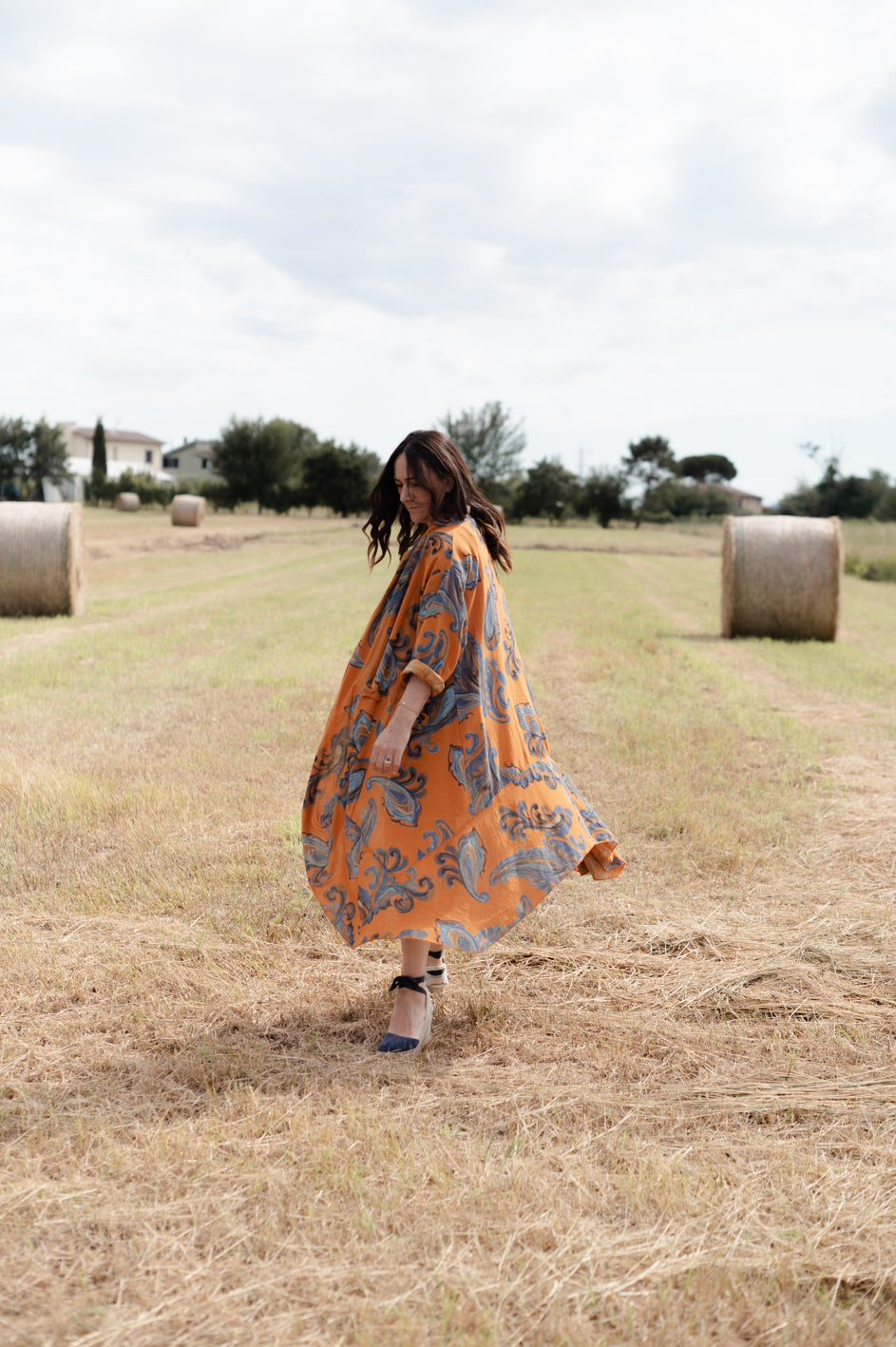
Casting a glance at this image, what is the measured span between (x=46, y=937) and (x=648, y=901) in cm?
251

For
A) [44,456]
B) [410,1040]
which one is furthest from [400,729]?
[44,456]

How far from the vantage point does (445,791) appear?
332cm

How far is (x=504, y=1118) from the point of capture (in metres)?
2.99

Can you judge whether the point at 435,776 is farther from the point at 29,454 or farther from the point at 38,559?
the point at 29,454

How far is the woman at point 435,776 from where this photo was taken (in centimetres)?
327

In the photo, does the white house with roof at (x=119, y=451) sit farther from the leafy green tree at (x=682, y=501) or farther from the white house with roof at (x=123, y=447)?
the leafy green tree at (x=682, y=501)

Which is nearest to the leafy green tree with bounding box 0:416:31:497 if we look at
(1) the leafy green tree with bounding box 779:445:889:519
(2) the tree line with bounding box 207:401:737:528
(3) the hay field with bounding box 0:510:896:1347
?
(2) the tree line with bounding box 207:401:737:528

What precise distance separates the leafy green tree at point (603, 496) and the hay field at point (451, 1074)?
2140 inches

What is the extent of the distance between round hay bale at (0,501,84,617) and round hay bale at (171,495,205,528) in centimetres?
2535

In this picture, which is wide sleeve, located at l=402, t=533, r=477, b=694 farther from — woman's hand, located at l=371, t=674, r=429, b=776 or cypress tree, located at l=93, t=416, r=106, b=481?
cypress tree, located at l=93, t=416, r=106, b=481

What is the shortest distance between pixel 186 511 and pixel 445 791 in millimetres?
37147

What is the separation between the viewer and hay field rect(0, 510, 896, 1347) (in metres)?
2.28

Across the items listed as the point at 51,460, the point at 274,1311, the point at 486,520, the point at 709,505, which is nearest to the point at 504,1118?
the point at 274,1311

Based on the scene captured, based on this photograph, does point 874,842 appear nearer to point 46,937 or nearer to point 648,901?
point 648,901
